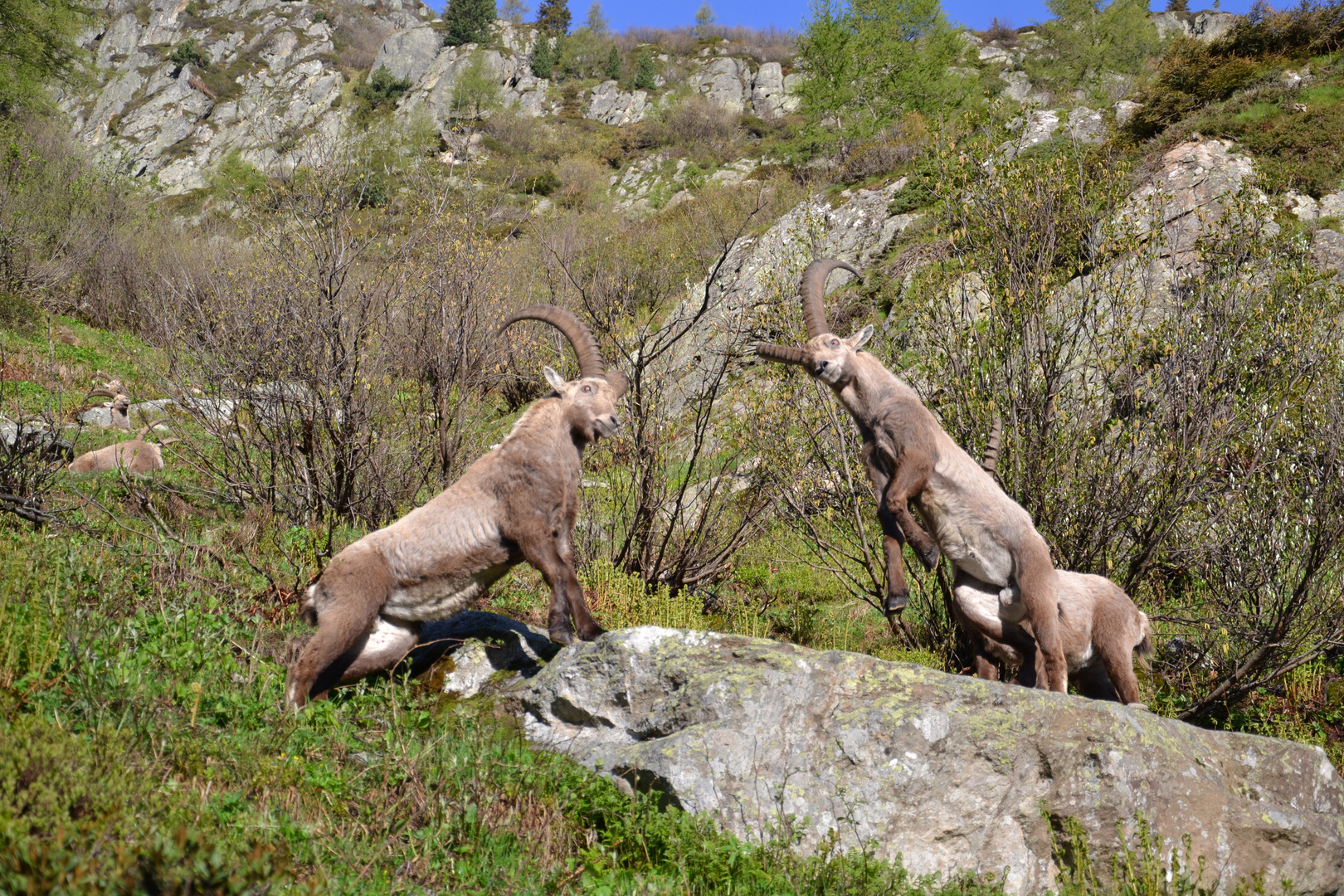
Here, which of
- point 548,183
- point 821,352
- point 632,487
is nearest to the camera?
point 821,352

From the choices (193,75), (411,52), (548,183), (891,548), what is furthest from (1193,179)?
(193,75)

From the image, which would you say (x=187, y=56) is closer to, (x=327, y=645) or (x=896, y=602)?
(x=327, y=645)

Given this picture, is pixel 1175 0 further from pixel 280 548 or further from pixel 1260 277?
pixel 280 548

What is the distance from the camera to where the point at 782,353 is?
5941mm

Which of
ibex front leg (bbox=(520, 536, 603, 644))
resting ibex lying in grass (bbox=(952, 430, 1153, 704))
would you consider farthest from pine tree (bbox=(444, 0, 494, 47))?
resting ibex lying in grass (bbox=(952, 430, 1153, 704))

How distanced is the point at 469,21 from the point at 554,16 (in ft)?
32.6

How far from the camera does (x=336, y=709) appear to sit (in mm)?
4879

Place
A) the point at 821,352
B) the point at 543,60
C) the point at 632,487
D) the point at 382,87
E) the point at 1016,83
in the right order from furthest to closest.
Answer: the point at 543,60
the point at 382,87
the point at 1016,83
the point at 632,487
the point at 821,352

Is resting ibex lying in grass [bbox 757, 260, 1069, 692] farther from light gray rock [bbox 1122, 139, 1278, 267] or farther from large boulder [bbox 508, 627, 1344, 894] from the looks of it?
light gray rock [bbox 1122, 139, 1278, 267]

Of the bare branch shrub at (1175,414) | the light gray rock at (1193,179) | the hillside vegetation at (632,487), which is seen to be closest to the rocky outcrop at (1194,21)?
the hillside vegetation at (632,487)

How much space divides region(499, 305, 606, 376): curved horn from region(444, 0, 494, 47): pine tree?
262 feet

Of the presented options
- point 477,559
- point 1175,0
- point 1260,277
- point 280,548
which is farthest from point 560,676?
point 1175,0

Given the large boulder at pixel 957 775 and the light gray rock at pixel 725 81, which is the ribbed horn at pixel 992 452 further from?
the light gray rock at pixel 725 81

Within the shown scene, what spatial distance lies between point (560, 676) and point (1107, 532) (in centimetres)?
497
